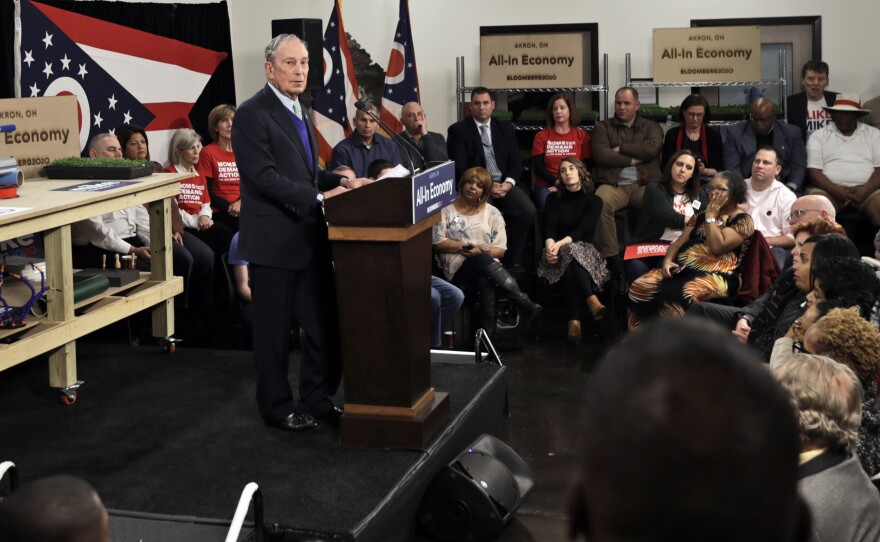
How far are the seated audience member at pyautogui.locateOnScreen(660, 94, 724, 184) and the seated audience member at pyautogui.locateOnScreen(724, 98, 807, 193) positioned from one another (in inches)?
3.0

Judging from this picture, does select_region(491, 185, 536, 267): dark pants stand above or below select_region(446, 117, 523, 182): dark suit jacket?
below

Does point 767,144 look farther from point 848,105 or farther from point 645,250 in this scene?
point 645,250

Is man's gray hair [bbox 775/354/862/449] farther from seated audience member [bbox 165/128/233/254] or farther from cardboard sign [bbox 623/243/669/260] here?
seated audience member [bbox 165/128/233/254]

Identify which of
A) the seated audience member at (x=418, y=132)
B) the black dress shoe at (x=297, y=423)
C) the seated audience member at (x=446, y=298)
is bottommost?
the black dress shoe at (x=297, y=423)

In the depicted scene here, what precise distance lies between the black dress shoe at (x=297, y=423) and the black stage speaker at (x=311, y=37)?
474 cm

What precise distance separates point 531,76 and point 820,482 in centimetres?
638

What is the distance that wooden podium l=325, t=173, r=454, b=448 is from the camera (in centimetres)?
354

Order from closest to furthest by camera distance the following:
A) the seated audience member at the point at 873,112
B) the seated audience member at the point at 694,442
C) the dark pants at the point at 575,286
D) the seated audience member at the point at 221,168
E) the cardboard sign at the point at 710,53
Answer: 1. the seated audience member at the point at 694,442
2. the dark pants at the point at 575,286
3. the seated audience member at the point at 221,168
4. the seated audience member at the point at 873,112
5. the cardboard sign at the point at 710,53

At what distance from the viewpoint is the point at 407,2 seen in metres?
8.73

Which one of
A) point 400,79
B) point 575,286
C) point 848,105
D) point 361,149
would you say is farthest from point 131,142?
point 848,105

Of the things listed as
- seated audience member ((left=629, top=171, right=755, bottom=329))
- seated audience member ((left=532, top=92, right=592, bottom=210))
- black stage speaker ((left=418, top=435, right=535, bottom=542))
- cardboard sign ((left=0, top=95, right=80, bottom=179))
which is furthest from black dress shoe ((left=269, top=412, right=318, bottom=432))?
seated audience member ((left=532, top=92, right=592, bottom=210))

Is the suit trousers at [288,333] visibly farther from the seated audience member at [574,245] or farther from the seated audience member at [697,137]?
the seated audience member at [697,137]

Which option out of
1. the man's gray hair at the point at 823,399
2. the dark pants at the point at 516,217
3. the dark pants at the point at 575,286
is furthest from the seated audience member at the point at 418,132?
the man's gray hair at the point at 823,399

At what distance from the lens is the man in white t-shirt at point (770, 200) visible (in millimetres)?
6535
